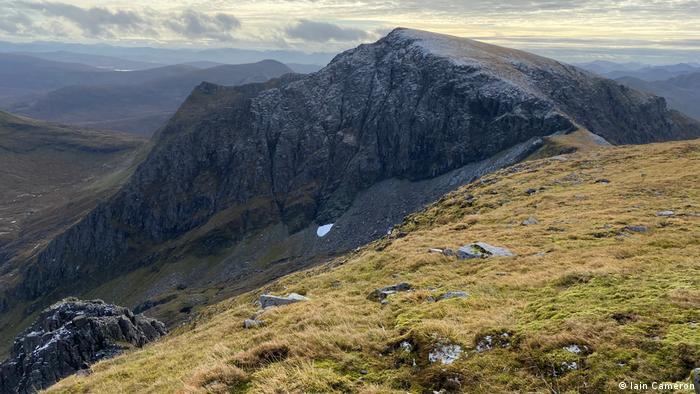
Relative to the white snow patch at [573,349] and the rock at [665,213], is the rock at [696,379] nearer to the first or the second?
the white snow patch at [573,349]

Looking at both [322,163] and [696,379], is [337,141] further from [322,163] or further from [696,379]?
[696,379]

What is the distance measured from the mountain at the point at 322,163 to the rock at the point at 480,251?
314 feet

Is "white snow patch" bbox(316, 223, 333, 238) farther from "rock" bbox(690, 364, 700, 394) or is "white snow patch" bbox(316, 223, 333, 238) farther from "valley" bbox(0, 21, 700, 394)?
"rock" bbox(690, 364, 700, 394)

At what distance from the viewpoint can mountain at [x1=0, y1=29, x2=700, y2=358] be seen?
141250mm

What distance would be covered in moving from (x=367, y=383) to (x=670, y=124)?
23570 cm

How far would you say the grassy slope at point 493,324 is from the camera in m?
12.1

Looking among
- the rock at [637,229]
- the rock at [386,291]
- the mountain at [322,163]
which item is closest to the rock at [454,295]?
the rock at [386,291]

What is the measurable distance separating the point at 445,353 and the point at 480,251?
665 inches

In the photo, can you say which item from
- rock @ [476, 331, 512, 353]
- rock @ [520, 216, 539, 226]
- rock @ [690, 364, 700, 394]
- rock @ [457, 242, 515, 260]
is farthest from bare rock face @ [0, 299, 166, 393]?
rock @ [690, 364, 700, 394]

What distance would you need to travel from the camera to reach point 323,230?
152 m

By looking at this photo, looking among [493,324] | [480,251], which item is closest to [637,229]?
[480,251]

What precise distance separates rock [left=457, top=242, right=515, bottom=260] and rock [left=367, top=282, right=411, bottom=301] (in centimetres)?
664

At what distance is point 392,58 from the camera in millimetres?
173125

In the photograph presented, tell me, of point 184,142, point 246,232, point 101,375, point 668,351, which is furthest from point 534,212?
point 184,142
